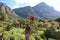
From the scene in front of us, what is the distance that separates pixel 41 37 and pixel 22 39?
4.90 metres

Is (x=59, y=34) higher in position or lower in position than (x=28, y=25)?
lower

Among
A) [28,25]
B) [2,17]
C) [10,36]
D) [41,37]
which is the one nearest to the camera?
[28,25]

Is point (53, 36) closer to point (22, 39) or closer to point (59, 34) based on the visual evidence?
point (59, 34)

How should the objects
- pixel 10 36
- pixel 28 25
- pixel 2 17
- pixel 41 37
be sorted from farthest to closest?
pixel 2 17 < pixel 41 37 < pixel 10 36 < pixel 28 25

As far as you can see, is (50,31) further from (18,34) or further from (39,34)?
(18,34)

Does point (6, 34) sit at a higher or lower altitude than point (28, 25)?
lower

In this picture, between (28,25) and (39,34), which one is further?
(39,34)

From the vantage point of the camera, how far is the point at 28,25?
21734 millimetres

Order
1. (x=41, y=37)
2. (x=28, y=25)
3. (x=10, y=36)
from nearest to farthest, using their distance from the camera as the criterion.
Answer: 1. (x=28, y=25)
2. (x=10, y=36)
3. (x=41, y=37)

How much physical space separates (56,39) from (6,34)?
33.1 feet

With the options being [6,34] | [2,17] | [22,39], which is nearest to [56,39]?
[22,39]

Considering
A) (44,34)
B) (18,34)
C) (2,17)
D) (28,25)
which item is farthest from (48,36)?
(2,17)

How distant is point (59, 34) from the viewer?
38406 millimetres

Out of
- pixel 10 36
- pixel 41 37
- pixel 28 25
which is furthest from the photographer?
pixel 41 37
